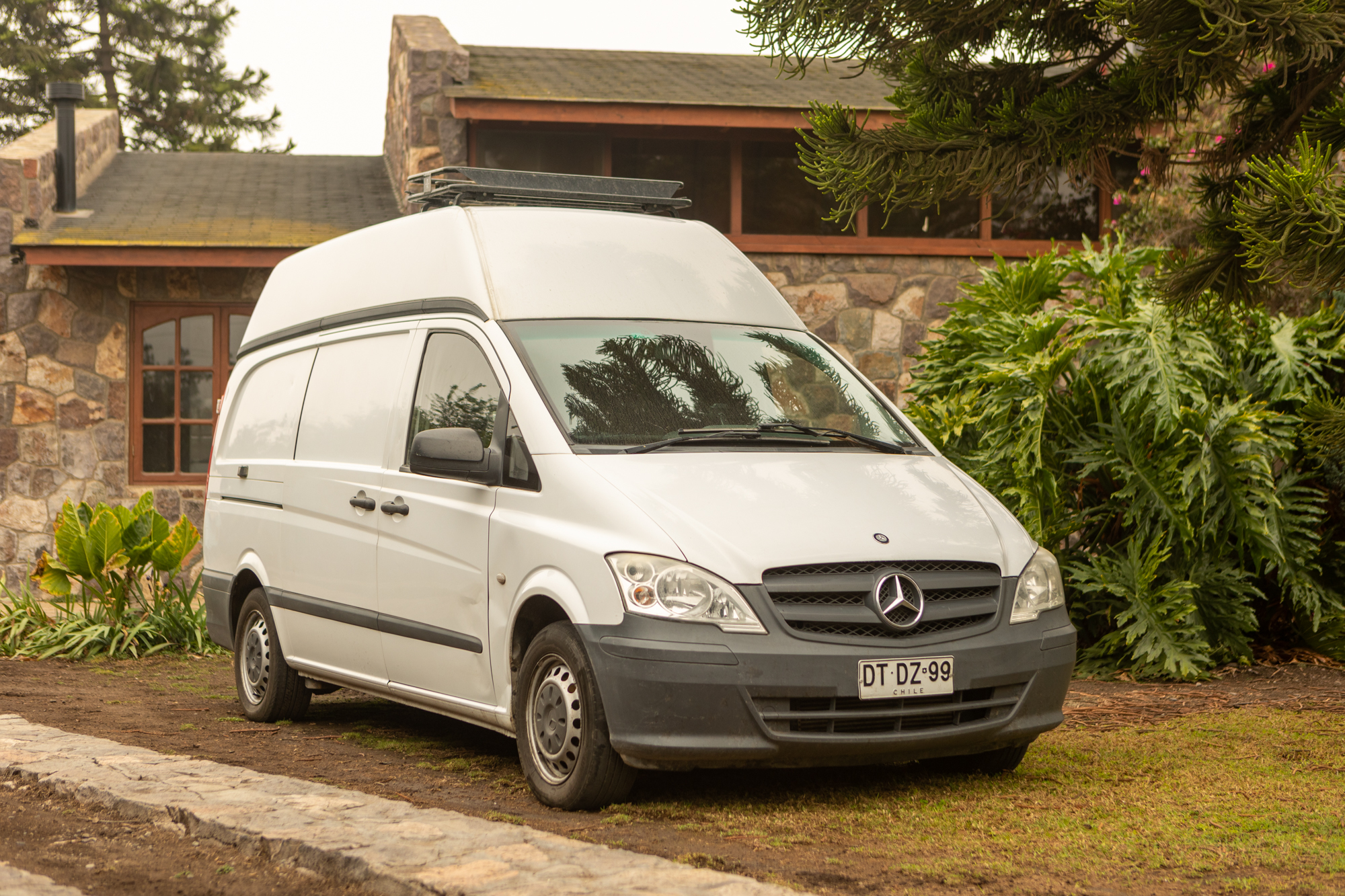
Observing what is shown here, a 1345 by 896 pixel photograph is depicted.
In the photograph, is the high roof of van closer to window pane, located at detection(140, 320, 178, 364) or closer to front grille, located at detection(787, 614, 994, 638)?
front grille, located at detection(787, 614, 994, 638)

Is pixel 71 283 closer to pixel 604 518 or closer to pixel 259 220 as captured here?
pixel 259 220

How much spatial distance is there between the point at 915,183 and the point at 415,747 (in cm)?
365

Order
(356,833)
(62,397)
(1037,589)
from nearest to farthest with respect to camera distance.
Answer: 1. (356,833)
2. (1037,589)
3. (62,397)

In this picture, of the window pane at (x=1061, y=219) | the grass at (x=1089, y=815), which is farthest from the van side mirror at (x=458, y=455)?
the window pane at (x=1061, y=219)

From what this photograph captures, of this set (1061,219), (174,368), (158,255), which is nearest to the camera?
(158,255)

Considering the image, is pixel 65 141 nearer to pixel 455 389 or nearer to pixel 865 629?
pixel 455 389

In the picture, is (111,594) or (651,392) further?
(111,594)

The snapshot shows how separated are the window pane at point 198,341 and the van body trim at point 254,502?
247 inches

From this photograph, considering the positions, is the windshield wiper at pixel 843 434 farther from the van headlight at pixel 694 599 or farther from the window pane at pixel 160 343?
the window pane at pixel 160 343

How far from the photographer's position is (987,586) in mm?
5008

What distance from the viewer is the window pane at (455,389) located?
18.3 ft

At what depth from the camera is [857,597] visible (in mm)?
4770

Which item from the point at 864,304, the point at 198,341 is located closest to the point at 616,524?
the point at 864,304

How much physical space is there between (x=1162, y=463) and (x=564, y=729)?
449 cm
